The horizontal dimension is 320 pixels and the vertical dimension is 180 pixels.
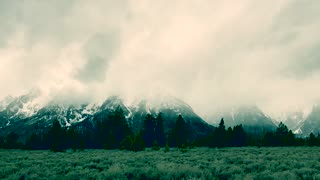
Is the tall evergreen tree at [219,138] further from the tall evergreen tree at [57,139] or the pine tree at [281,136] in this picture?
the tall evergreen tree at [57,139]

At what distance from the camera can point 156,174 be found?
16.4 m

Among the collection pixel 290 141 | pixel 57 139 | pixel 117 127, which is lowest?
pixel 290 141

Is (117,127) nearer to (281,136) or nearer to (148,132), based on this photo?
(148,132)

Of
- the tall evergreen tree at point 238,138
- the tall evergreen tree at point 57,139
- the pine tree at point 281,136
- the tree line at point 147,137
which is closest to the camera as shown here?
the tall evergreen tree at point 57,139

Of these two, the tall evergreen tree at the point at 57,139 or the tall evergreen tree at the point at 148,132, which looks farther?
the tall evergreen tree at the point at 148,132

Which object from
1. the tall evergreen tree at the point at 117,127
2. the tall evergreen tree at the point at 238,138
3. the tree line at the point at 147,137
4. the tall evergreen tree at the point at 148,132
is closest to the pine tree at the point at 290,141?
the tree line at the point at 147,137

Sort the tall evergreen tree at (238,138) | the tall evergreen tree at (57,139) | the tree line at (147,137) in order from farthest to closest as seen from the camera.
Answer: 1. the tall evergreen tree at (238,138)
2. the tree line at (147,137)
3. the tall evergreen tree at (57,139)

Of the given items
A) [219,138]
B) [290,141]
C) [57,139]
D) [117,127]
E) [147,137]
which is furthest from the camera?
[290,141]

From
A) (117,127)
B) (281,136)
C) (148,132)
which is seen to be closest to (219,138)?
(148,132)

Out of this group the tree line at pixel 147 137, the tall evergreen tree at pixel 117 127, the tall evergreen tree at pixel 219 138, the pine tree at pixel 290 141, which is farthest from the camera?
the pine tree at pixel 290 141

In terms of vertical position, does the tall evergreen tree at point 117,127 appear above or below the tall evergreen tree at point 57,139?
above

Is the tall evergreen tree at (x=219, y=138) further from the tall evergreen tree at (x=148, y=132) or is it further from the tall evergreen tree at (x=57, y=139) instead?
the tall evergreen tree at (x=57, y=139)

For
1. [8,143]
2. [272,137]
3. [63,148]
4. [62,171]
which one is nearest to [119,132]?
[63,148]

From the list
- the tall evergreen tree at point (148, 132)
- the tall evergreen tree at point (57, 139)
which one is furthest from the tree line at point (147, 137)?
the tall evergreen tree at point (57, 139)
